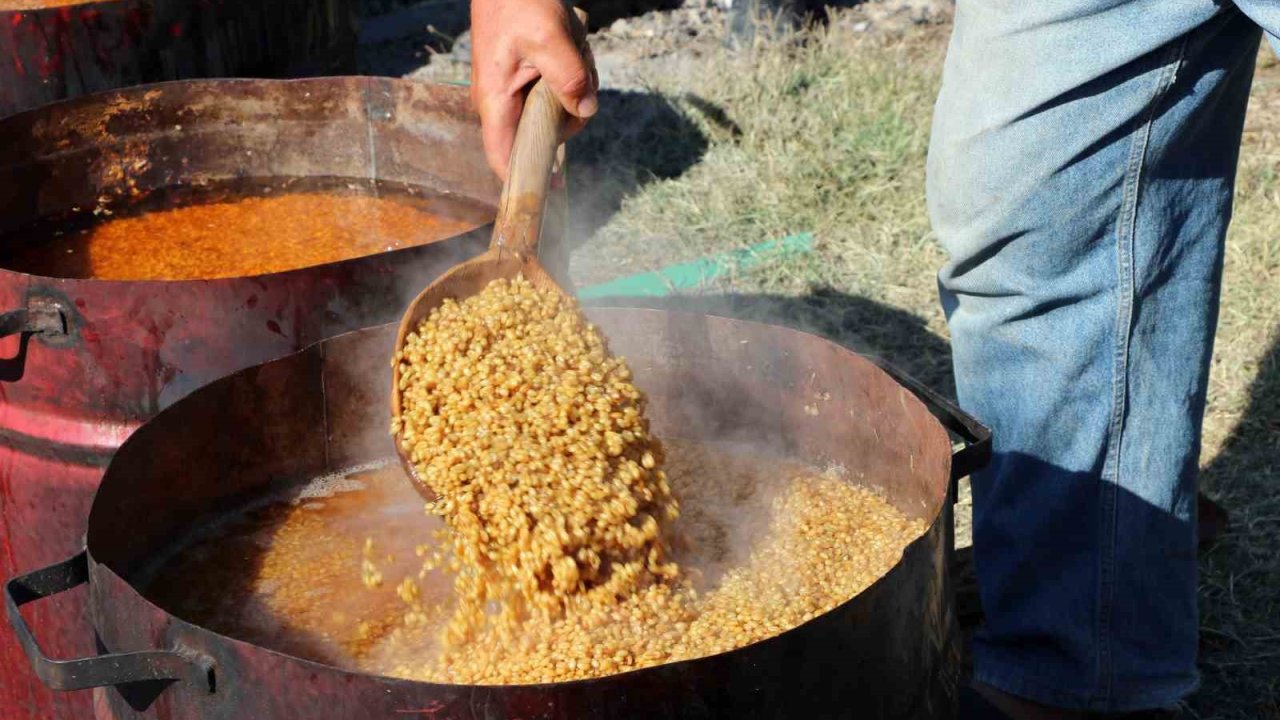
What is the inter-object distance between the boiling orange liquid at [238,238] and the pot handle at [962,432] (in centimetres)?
103

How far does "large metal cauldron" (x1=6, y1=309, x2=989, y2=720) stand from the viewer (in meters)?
1.45

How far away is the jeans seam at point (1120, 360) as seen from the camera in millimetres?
2270

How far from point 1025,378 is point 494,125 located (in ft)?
3.82

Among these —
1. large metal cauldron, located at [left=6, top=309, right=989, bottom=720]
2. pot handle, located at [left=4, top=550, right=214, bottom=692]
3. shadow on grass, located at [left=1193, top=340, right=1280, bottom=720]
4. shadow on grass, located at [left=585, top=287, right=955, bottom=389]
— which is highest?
pot handle, located at [left=4, top=550, right=214, bottom=692]

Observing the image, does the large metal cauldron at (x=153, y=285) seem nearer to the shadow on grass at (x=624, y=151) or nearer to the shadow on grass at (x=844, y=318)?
the shadow on grass at (x=844, y=318)

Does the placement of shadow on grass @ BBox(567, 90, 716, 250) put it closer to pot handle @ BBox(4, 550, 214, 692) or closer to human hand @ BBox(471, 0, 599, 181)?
human hand @ BBox(471, 0, 599, 181)

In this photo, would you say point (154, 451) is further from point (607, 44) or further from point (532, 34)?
point (607, 44)

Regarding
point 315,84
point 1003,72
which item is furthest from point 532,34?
point 315,84

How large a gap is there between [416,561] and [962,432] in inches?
37.6

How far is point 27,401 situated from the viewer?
2.40 meters

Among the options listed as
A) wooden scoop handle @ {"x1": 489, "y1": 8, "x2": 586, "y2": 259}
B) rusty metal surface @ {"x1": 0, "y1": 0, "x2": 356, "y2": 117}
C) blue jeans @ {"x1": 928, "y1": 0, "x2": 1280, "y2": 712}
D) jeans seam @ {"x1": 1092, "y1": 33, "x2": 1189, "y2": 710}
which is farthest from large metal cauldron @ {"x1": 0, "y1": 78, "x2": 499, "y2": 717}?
jeans seam @ {"x1": 1092, "y1": 33, "x2": 1189, "y2": 710}

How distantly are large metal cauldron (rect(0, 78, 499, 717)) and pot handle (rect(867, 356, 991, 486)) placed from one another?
841 mm

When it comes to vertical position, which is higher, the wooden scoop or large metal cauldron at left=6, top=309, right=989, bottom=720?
the wooden scoop

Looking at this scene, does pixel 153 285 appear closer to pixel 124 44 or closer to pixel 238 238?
pixel 238 238
